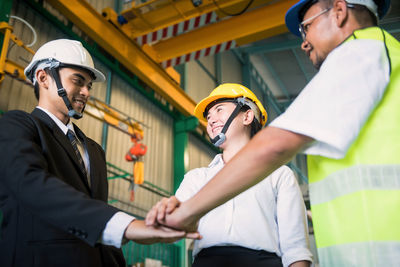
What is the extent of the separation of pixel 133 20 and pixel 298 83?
10952 millimetres

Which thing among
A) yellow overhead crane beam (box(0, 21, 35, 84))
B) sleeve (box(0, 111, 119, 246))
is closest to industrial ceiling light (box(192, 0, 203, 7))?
yellow overhead crane beam (box(0, 21, 35, 84))

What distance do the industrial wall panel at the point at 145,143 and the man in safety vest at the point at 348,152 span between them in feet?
20.9

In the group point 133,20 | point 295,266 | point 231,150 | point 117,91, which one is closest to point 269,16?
point 133,20

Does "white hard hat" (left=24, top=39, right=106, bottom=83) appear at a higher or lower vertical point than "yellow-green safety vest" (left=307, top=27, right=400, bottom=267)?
higher

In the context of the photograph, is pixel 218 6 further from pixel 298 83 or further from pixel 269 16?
pixel 298 83

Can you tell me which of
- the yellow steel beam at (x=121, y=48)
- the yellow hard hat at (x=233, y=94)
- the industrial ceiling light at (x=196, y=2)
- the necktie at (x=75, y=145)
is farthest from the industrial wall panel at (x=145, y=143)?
the necktie at (x=75, y=145)

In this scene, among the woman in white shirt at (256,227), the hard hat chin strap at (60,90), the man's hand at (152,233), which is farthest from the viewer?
the hard hat chin strap at (60,90)

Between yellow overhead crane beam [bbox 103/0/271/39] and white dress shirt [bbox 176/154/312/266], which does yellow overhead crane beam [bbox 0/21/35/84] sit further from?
white dress shirt [bbox 176/154/312/266]

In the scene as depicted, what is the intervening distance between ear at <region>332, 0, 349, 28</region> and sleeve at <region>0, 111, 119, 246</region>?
3.98 feet

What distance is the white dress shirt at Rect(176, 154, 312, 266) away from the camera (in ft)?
6.57

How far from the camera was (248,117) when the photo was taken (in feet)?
8.93

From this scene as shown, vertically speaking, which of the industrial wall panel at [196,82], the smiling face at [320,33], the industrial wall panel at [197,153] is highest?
the industrial wall panel at [196,82]

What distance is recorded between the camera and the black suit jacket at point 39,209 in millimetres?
1639

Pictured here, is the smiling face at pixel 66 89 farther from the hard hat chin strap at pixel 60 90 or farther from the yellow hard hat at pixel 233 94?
the yellow hard hat at pixel 233 94
